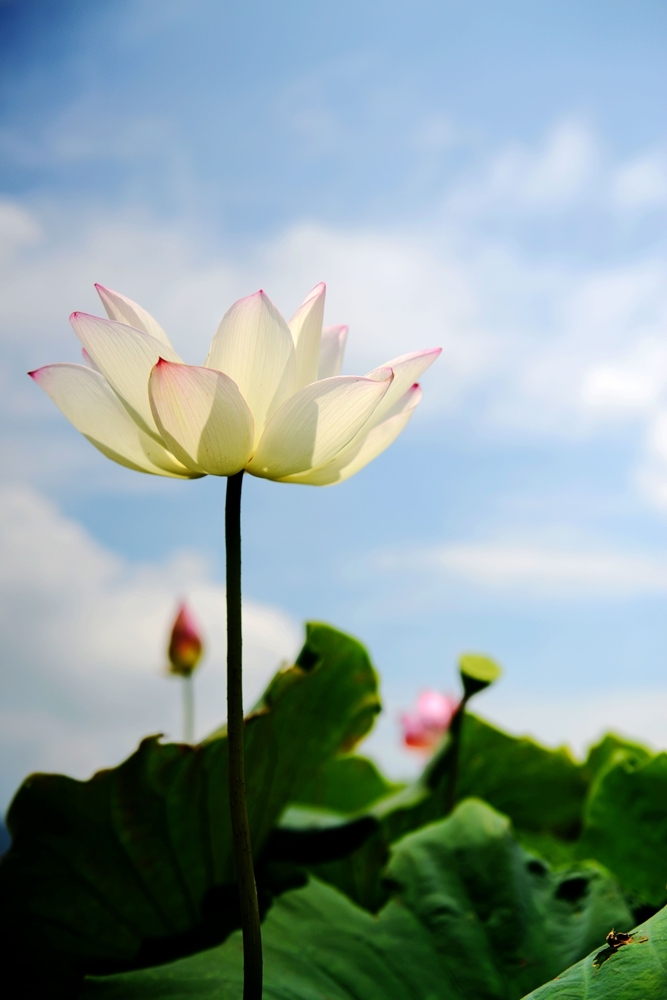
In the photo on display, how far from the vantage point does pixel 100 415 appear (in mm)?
405

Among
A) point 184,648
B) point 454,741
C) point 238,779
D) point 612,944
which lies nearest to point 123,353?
point 238,779

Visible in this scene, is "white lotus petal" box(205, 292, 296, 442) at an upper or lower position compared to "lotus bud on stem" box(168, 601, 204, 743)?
upper

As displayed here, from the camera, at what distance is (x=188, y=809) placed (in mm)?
566

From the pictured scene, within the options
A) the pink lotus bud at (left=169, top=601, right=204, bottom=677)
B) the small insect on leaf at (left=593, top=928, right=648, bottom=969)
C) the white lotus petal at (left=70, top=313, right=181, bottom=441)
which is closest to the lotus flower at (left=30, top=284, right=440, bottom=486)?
the white lotus petal at (left=70, top=313, right=181, bottom=441)

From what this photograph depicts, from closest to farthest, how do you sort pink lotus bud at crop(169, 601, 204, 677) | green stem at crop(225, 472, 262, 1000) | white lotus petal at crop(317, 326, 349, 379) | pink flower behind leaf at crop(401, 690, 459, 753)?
green stem at crop(225, 472, 262, 1000) → white lotus petal at crop(317, 326, 349, 379) → pink lotus bud at crop(169, 601, 204, 677) → pink flower behind leaf at crop(401, 690, 459, 753)

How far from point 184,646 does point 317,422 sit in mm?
1043

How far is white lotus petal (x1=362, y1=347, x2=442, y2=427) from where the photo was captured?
401 mm

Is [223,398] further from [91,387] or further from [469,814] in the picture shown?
[469,814]

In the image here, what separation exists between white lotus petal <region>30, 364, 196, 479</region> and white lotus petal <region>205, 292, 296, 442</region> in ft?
0.17

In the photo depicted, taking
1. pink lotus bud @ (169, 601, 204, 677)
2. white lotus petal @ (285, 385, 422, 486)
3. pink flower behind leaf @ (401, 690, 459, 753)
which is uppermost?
white lotus petal @ (285, 385, 422, 486)

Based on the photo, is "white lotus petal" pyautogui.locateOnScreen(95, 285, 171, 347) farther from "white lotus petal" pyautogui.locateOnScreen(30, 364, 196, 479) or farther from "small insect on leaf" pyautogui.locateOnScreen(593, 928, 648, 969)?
"small insect on leaf" pyautogui.locateOnScreen(593, 928, 648, 969)

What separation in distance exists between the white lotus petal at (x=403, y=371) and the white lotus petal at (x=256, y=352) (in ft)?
0.16

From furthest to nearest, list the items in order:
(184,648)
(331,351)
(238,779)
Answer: (184,648), (331,351), (238,779)

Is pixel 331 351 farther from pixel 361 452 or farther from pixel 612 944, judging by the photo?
pixel 612 944
